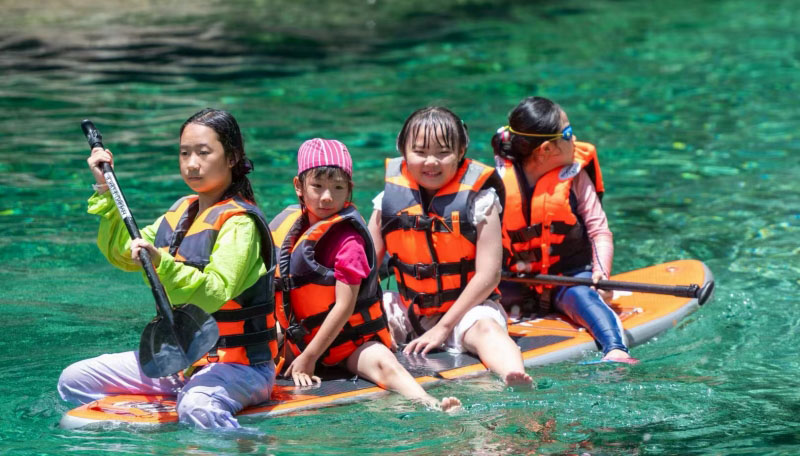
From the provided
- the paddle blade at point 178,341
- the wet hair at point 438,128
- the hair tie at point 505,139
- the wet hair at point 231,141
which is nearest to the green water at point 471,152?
the paddle blade at point 178,341

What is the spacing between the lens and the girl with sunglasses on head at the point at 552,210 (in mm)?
5004

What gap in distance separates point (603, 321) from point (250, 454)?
6.72 ft

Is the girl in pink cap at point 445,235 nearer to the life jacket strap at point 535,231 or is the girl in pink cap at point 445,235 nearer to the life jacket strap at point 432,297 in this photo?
the life jacket strap at point 432,297

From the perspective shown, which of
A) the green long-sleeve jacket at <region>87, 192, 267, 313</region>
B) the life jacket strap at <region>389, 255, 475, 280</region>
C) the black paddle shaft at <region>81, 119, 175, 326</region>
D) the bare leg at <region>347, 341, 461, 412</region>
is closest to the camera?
the black paddle shaft at <region>81, 119, 175, 326</region>

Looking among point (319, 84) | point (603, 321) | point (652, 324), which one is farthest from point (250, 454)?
point (319, 84)

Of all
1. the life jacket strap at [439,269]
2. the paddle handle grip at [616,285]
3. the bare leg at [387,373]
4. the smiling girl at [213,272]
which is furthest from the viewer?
the paddle handle grip at [616,285]

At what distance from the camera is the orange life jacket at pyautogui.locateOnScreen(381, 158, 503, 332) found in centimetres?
454

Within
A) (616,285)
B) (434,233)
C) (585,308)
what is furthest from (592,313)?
(434,233)

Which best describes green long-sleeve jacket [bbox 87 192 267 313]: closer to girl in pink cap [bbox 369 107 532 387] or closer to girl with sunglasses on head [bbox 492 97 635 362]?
girl in pink cap [bbox 369 107 532 387]

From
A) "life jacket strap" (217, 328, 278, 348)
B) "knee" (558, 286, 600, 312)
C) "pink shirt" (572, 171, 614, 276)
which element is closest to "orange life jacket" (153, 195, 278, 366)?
"life jacket strap" (217, 328, 278, 348)

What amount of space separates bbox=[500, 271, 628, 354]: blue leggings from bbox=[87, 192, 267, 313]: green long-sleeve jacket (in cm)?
184

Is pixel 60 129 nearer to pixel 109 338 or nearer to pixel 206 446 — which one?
pixel 109 338

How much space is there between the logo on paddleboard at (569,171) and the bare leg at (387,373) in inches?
56.5

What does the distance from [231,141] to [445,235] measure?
46.7 inches
